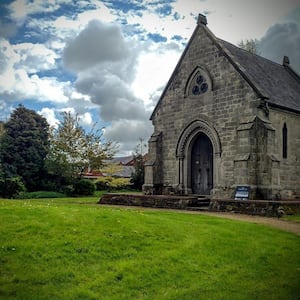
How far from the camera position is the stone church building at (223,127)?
2245 cm

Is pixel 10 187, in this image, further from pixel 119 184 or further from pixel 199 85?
pixel 199 85

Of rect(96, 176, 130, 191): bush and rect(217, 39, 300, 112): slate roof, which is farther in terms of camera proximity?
rect(96, 176, 130, 191): bush

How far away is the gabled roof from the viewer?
23952 mm

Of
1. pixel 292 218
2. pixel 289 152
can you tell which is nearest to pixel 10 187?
pixel 289 152

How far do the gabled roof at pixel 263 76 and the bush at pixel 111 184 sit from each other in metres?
15.1

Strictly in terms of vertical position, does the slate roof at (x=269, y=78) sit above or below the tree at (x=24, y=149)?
above

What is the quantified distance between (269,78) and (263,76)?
2.78 feet

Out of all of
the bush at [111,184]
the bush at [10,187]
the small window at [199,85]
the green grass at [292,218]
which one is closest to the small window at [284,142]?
the small window at [199,85]

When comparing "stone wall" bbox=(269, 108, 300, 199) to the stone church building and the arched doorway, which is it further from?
the arched doorway

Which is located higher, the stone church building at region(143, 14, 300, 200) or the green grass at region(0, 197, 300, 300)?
the stone church building at region(143, 14, 300, 200)

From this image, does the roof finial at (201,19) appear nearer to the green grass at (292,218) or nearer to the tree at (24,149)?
the green grass at (292,218)

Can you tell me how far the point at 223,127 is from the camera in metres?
24.7

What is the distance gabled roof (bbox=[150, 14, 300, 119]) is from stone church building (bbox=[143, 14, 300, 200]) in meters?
0.07

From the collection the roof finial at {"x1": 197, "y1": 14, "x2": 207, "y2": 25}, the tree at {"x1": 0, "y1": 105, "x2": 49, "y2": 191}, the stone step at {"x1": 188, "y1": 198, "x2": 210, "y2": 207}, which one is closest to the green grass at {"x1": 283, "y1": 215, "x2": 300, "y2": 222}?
the stone step at {"x1": 188, "y1": 198, "x2": 210, "y2": 207}
